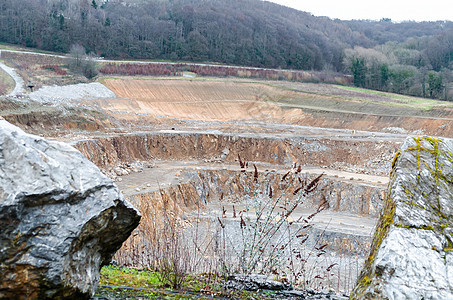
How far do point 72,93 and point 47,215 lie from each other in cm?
3904

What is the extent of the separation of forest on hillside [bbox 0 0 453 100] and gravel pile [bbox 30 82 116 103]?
31.8m

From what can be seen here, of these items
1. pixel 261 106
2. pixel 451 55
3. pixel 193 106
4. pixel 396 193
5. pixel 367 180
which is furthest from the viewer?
pixel 451 55

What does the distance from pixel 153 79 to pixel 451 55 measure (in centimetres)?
8141

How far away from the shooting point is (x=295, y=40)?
103 metres

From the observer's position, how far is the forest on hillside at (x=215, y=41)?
7269 cm

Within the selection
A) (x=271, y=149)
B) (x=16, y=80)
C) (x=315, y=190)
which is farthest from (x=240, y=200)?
(x=16, y=80)

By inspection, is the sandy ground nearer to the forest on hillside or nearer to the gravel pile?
the gravel pile

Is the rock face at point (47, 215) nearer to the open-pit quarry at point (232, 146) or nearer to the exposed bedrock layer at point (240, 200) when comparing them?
the open-pit quarry at point (232, 146)

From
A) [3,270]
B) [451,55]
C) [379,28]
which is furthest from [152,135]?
[379,28]

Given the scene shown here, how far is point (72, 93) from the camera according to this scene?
40.2m

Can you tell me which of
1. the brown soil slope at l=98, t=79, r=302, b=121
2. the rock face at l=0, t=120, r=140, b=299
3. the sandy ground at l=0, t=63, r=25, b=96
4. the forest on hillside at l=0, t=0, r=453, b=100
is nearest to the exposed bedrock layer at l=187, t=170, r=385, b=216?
the brown soil slope at l=98, t=79, r=302, b=121

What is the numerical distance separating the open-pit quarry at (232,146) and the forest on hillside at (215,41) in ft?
74.1

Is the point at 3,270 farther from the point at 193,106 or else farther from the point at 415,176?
the point at 193,106

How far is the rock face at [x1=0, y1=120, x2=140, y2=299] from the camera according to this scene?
3.93 meters
